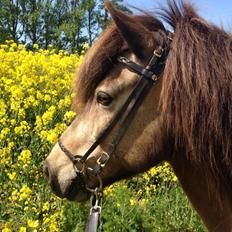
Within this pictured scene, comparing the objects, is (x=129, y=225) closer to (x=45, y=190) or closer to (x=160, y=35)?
(x=45, y=190)

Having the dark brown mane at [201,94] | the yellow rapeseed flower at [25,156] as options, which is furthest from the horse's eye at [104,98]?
the yellow rapeseed flower at [25,156]

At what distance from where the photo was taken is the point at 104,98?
6.86ft

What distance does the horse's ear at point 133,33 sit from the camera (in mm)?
1966

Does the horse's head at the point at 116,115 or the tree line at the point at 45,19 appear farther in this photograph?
the tree line at the point at 45,19

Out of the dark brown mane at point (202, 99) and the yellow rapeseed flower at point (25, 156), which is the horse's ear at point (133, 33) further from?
the yellow rapeseed flower at point (25, 156)

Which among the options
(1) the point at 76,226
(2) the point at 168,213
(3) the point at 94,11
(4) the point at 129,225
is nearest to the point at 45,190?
(1) the point at 76,226

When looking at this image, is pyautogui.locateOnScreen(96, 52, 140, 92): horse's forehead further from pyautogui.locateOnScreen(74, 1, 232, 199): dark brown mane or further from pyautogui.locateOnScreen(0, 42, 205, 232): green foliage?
pyautogui.locateOnScreen(0, 42, 205, 232): green foliage

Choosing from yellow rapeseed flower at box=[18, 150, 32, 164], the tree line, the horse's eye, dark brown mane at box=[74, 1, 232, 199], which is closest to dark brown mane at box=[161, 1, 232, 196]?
dark brown mane at box=[74, 1, 232, 199]

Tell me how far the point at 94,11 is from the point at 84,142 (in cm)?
3535

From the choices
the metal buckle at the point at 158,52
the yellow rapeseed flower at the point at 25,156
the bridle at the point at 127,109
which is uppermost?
the metal buckle at the point at 158,52

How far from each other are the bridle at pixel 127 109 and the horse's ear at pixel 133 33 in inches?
1.8

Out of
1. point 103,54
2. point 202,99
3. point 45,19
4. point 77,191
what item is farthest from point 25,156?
point 45,19

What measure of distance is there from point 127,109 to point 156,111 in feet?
0.42

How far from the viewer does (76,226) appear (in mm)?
3688
